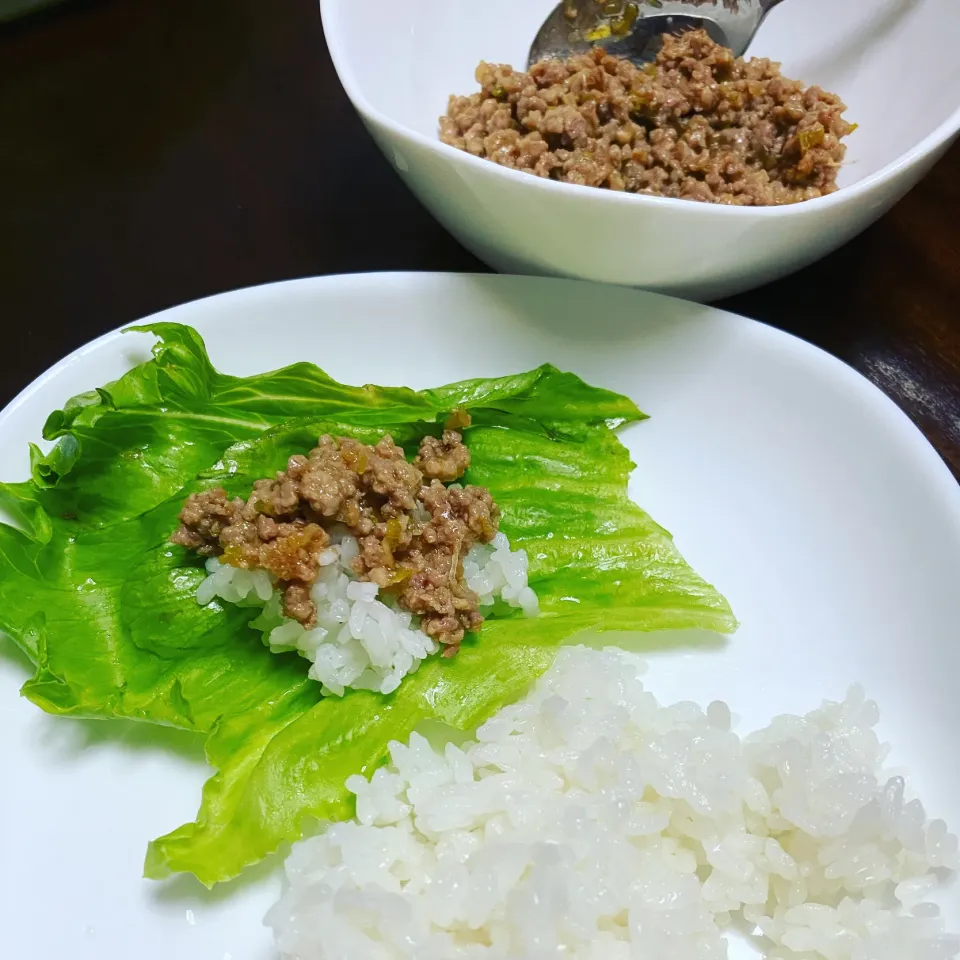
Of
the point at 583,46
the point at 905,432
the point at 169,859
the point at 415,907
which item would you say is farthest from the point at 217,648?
the point at 583,46

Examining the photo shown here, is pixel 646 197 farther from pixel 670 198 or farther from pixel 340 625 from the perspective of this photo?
pixel 340 625

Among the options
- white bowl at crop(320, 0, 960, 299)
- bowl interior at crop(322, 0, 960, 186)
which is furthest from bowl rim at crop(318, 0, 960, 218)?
bowl interior at crop(322, 0, 960, 186)

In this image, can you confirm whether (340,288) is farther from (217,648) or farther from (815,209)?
(815,209)

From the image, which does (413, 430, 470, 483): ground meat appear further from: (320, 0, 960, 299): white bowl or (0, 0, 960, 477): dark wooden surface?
(0, 0, 960, 477): dark wooden surface

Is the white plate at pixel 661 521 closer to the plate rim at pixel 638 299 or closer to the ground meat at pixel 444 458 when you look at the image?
the plate rim at pixel 638 299

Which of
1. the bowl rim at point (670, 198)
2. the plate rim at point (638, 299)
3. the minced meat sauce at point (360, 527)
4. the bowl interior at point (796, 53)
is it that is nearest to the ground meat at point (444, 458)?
the minced meat sauce at point (360, 527)

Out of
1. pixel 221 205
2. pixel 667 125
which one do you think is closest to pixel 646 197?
pixel 667 125
